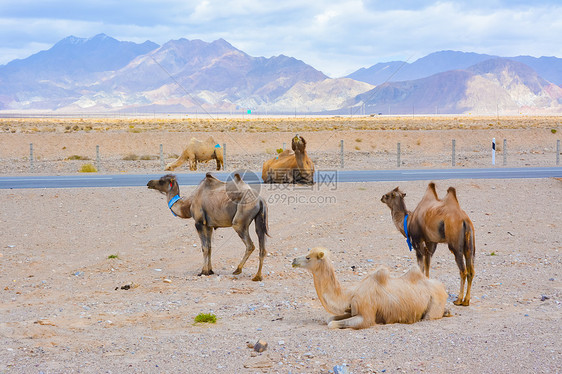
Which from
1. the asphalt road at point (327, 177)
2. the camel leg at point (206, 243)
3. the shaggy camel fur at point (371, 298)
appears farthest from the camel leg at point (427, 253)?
the asphalt road at point (327, 177)

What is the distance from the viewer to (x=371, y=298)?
821cm

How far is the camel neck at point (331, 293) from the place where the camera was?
8242 mm

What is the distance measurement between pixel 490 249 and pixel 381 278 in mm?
6491

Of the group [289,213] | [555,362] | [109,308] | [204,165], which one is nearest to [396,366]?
[555,362]

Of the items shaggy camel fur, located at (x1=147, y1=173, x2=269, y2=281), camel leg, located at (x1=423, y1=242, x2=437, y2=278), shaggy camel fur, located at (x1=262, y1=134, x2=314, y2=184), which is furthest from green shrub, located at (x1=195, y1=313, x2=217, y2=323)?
shaggy camel fur, located at (x1=262, y1=134, x2=314, y2=184)

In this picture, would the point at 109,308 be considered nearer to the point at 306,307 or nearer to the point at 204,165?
the point at 306,307

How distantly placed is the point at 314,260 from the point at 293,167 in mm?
14586

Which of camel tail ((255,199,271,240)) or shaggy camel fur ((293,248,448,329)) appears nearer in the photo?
Answer: shaggy camel fur ((293,248,448,329))

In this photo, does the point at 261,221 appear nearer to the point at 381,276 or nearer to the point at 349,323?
the point at 381,276

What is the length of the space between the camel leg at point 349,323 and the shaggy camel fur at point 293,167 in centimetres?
1418

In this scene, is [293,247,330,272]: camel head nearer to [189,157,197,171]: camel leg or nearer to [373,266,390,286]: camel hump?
[373,266,390,286]: camel hump

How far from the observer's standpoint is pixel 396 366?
6.71m

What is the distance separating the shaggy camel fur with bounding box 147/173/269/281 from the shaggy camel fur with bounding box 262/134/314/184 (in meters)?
10.2

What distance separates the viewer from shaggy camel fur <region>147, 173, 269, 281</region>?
11.6 metres
